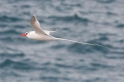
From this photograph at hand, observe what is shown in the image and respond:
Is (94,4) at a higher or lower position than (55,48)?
higher

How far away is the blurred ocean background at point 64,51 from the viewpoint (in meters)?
33.7

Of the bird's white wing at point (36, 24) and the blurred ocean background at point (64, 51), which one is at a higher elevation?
the blurred ocean background at point (64, 51)

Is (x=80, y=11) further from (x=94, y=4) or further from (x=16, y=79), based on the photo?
(x=16, y=79)

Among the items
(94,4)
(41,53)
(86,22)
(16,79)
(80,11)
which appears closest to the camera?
(16,79)

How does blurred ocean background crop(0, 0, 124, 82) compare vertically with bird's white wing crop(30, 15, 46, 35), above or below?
above

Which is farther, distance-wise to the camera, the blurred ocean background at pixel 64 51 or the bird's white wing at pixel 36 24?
the blurred ocean background at pixel 64 51

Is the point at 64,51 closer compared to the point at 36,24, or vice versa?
the point at 36,24

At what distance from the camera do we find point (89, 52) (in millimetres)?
35969

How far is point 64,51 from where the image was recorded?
35812 mm

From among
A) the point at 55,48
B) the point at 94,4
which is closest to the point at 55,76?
the point at 55,48

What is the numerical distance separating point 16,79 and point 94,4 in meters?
17.7

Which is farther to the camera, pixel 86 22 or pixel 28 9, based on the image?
pixel 28 9

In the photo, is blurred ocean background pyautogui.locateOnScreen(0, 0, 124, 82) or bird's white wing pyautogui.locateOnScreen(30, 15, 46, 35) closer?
bird's white wing pyautogui.locateOnScreen(30, 15, 46, 35)

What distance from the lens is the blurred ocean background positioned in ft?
110
